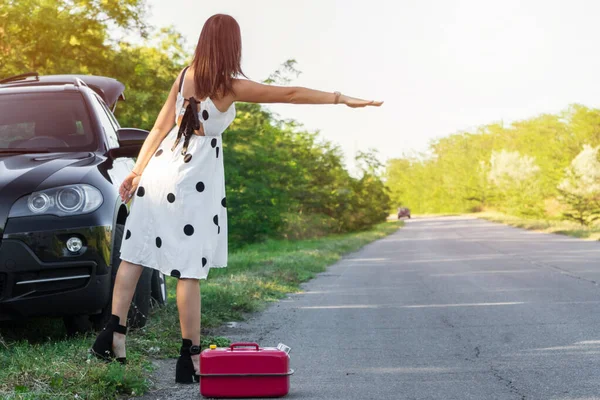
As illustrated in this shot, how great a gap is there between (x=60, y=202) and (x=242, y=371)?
1.80m

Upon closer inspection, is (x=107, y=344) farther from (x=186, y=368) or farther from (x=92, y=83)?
(x=92, y=83)

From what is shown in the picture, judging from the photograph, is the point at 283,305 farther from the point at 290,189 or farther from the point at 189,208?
the point at 290,189

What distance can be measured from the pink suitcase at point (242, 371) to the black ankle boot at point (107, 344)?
2.06ft

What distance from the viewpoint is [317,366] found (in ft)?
17.8

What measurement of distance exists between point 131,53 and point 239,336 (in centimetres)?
2029

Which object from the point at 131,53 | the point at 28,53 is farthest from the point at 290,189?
the point at 28,53

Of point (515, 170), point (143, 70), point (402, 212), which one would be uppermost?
point (143, 70)

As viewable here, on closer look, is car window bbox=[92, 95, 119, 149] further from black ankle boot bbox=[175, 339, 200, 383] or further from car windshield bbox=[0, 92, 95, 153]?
black ankle boot bbox=[175, 339, 200, 383]

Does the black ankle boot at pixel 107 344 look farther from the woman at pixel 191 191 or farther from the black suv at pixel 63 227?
the black suv at pixel 63 227

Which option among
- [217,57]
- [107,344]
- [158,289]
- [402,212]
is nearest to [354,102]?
[217,57]

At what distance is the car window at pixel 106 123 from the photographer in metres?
6.57

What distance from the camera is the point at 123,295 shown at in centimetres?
469

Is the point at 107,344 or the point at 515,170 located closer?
the point at 107,344

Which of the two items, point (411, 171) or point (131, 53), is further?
point (411, 171)
